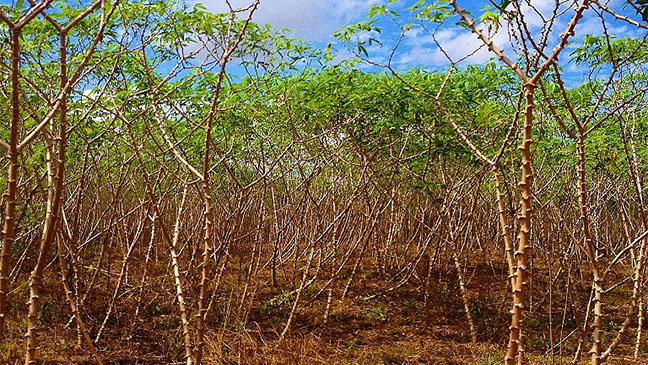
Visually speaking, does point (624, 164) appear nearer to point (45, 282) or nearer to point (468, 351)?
point (468, 351)

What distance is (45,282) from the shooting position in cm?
556

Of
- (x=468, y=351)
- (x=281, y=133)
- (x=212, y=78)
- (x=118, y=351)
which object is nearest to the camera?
(x=118, y=351)

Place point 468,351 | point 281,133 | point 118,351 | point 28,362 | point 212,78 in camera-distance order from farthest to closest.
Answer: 1. point 281,133
2. point 212,78
3. point 468,351
4. point 118,351
5. point 28,362

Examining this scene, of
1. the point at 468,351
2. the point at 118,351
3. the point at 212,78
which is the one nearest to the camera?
the point at 118,351

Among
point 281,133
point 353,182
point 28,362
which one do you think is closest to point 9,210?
point 28,362

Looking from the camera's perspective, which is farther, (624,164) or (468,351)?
(624,164)

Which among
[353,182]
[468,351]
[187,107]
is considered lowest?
[468,351]

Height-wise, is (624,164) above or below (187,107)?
below

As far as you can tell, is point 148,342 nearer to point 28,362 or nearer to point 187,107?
point 187,107

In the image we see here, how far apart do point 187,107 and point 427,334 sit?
9.71ft

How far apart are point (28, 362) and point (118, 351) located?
2647mm

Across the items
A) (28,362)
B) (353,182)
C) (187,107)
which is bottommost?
(28,362)

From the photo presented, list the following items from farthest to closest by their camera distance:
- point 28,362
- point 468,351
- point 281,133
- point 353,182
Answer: point 353,182 → point 281,133 → point 468,351 → point 28,362

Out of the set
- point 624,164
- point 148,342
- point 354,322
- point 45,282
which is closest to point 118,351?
point 148,342
